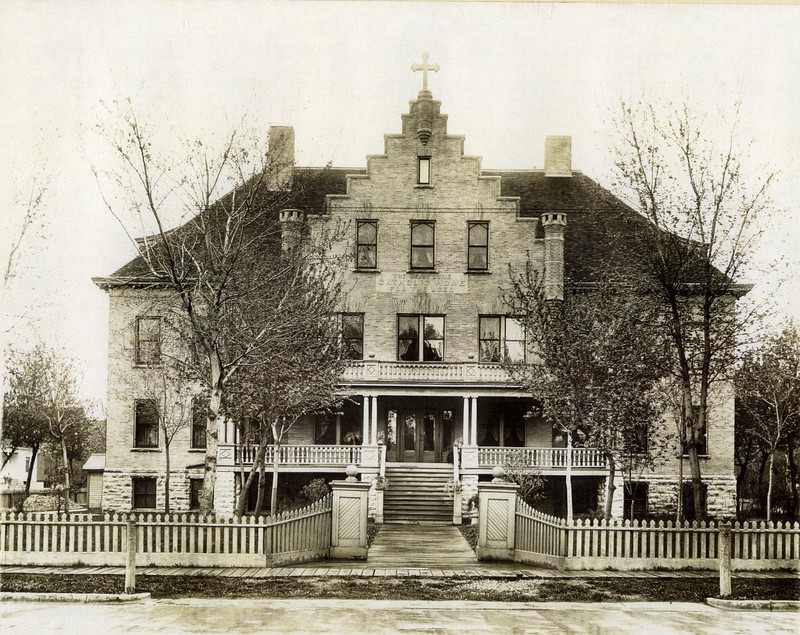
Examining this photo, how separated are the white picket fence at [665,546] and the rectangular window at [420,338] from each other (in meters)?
13.6

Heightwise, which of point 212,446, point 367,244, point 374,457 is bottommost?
point 374,457

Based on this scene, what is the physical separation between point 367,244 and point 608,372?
12.1 metres

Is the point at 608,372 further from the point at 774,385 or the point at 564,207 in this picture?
the point at 564,207

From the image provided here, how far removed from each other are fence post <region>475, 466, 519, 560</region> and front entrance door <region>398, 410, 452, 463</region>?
12.1 m

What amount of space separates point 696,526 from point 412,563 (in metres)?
5.24

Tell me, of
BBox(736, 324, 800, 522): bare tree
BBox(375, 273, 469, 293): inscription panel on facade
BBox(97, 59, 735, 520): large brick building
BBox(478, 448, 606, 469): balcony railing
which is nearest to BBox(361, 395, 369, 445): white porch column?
BBox(97, 59, 735, 520): large brick building

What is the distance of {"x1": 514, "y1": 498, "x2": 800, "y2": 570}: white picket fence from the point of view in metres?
A: 14.6

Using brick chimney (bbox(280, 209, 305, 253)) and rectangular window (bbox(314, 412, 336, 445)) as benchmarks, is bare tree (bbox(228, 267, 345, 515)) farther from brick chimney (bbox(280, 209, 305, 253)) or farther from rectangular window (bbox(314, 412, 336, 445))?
rectangular window (bbox(314, 412, 336, 445))

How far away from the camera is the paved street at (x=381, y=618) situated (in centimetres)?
1034

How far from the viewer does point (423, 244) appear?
28.1 metres

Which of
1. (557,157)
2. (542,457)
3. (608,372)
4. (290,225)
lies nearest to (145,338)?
(290,225)

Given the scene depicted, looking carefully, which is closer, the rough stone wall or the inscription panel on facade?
the rough stone wall

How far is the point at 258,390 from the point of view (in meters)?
18.2

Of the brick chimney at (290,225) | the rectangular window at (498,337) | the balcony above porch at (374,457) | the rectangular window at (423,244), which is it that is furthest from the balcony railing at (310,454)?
the rectangular window at (423,244)
